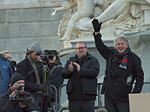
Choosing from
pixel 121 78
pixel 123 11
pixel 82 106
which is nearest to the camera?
pixel 121 78

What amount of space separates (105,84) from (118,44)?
0.53 metres

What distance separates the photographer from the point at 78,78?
866cm

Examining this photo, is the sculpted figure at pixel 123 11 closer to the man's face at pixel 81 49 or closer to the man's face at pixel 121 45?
the man's face at pixel 81 49

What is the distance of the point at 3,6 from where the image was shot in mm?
19250

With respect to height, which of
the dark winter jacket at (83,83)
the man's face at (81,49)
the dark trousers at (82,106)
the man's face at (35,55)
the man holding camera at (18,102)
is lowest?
the dark trousers at (82,106)

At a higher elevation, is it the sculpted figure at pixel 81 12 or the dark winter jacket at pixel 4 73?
the sculpted figure at pixel 81 12

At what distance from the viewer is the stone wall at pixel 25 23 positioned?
18906mm

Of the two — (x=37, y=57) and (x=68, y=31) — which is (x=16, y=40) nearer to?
(x=68, y=31)

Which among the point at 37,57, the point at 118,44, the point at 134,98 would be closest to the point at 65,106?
the point at 37,57

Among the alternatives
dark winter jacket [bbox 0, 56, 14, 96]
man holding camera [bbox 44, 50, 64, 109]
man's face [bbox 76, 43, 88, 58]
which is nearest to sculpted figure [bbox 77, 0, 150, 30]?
man holding camera [bbox 44, 50, 64, 109]

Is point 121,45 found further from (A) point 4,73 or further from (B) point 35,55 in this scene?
(A) point 4,73

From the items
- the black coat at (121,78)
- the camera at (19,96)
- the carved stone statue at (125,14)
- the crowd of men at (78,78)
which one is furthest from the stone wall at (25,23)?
the camera at (19,96)

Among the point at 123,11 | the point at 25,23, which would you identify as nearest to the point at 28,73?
the point at 123,11

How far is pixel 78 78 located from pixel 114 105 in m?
0.76
